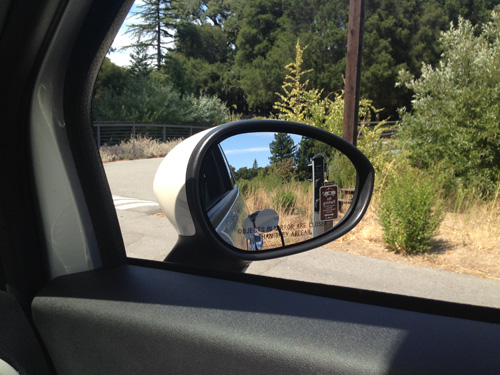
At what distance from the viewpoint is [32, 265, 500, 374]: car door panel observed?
0.89 meters

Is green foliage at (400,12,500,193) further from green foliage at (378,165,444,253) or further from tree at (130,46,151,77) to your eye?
tree at (130,46,151,77)

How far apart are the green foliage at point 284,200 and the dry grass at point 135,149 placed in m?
0.82

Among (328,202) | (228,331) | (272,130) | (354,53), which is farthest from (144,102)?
(228,331)

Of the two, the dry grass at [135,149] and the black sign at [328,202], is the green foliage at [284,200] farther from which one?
the dry grass at [135,149]

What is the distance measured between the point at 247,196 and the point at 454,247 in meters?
2.73

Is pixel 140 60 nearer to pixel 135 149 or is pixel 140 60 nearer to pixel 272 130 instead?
pixel 135 149

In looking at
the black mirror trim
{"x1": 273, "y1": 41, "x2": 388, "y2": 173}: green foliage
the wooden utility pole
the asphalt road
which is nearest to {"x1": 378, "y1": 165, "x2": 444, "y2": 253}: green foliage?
the asphalt road

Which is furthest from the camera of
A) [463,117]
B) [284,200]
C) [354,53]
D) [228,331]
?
[463,117]

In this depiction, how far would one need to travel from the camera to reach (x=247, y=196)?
4.24 ft

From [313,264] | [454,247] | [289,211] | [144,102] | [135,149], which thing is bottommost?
[313,264]

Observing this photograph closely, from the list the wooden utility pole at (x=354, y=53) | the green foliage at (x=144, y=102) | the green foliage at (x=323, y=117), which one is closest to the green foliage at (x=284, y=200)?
the green foliage at (x=144, y=102)

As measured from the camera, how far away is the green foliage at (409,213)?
13.4ft

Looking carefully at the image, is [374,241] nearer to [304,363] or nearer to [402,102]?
[304,363]

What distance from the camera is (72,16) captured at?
1060mm
